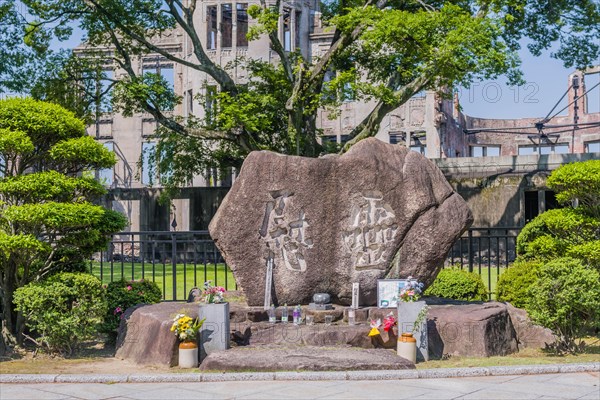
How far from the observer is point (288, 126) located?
76.5ft

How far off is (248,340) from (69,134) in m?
3.97

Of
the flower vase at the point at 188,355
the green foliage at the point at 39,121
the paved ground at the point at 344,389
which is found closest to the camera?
the paved ground at the point at 344,389

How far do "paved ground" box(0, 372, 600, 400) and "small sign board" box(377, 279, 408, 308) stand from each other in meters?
2.31

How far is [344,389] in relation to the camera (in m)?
7.79

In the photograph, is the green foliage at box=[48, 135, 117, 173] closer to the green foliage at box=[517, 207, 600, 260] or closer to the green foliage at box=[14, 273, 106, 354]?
the green foliage at box=[14, 273, 106, 354]

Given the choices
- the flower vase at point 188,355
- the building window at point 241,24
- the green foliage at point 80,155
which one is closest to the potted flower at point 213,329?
the flower vase at point 188,355

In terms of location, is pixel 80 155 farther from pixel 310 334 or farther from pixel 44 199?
pixel 310 334

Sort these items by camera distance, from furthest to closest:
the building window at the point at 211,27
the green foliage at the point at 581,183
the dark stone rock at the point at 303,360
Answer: the building window at the point at 211,27 → the green foliage at the point at 581,183 → the dark stone rock at the point at 303,360

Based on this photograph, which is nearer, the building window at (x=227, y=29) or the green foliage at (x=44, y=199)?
the green foliage at (x=44, y=199)

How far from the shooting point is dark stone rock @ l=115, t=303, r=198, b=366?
959 centimetres

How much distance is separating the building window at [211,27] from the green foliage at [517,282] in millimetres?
24413

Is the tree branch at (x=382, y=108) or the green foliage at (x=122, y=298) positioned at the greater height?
the tree branch at (x=382, y=108)

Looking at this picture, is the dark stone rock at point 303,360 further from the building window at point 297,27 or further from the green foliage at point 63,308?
the building window at point 297,27

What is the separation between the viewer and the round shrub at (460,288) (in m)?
13.2
